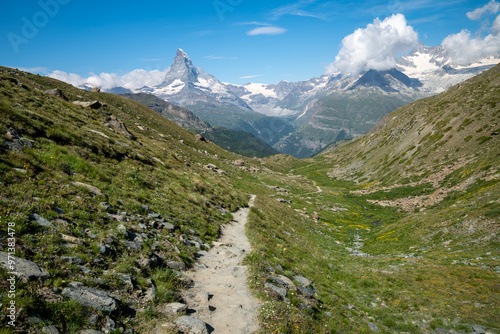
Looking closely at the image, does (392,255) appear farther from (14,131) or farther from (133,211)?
(14,131)

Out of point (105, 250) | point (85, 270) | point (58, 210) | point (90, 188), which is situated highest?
point (90, 188)

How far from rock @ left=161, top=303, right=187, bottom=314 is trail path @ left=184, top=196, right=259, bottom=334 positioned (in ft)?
1.95

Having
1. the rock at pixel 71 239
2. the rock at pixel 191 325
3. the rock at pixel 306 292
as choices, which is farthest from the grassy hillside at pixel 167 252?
the rock at pixel 191 325

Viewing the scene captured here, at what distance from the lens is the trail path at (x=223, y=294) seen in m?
10.1

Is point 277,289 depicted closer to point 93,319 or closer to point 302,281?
point 302,281

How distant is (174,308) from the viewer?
9.67 metres

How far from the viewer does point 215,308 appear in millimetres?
10984

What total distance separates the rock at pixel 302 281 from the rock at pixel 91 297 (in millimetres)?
12778

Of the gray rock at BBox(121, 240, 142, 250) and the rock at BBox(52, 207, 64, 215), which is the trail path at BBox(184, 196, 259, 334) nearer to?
the gray rock at BBox(121, 240, 142, 250)

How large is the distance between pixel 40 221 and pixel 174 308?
7.26 meters

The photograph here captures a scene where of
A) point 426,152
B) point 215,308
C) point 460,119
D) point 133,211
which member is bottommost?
point 215,308

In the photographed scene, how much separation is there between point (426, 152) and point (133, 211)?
8824 centimetres

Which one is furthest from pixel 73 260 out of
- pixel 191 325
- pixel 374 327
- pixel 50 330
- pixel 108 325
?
pixel 374 327

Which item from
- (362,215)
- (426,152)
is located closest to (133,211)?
(362,215)
